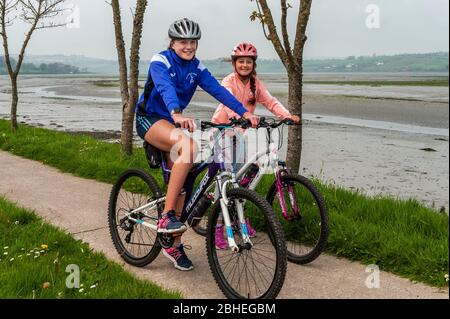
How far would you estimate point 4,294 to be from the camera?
3783 millimetres

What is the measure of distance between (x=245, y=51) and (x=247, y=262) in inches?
86.9

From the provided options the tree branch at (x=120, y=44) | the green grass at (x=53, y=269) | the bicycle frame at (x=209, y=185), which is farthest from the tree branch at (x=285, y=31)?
the tree branch at (x=120, y=44)

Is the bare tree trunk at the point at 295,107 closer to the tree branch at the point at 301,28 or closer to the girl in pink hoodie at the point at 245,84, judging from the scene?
the tree branch at the point at 301,28

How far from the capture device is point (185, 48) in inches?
169

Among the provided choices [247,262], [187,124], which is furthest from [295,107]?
[187,124]

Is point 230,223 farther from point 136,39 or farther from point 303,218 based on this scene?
point 136,39

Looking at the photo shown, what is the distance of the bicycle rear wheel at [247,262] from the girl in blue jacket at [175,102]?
0.39 metres

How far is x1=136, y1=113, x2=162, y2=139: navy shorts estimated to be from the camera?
4.49 metres

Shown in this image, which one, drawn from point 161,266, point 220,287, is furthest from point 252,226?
point 220,287

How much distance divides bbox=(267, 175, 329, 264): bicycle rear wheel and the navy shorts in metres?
1.28

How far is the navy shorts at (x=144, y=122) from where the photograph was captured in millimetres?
4488

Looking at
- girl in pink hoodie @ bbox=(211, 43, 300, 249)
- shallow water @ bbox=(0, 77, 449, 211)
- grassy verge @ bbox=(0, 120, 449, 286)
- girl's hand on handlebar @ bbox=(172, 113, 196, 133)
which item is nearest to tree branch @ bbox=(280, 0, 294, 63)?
girl in pink hoodie @ bbox=(211, 43, 300, 249)

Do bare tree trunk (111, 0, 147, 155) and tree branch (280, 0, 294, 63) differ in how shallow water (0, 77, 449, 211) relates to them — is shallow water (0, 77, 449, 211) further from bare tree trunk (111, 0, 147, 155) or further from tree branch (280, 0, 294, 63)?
bare tree trunk (111, 0, 147, 155)

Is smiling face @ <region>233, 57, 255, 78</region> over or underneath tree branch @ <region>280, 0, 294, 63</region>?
underneath
